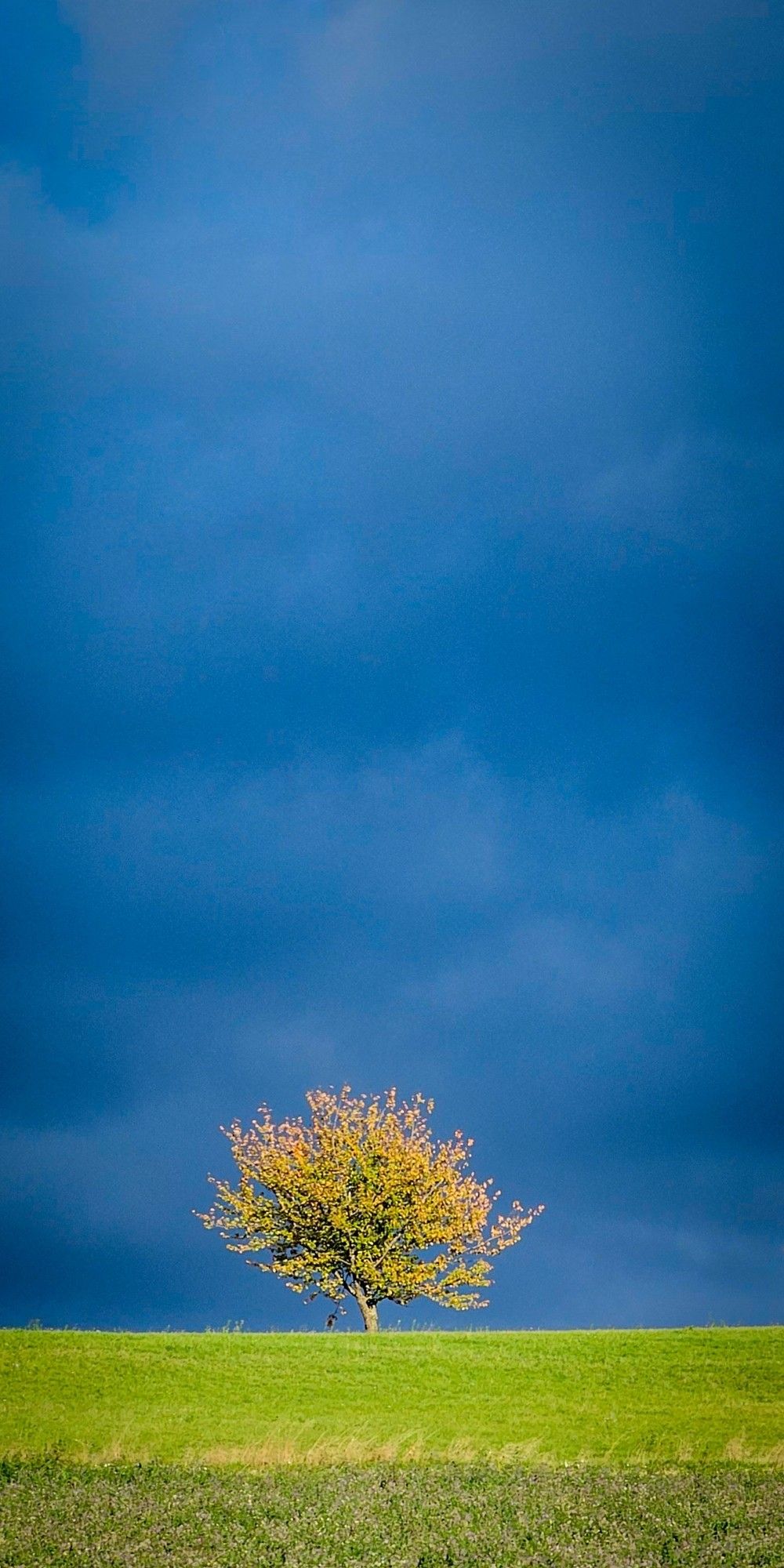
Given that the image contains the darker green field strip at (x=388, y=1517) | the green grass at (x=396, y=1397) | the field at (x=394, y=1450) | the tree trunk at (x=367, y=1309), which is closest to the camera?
the darker green field strip at (x=388, y=1517)

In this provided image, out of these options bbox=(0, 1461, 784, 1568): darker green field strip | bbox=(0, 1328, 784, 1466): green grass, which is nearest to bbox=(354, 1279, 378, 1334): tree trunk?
bbox=(0, 1328, 784, 1466): green grass

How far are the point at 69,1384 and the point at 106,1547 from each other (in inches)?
660

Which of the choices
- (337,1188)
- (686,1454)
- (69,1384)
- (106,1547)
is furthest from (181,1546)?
(337,1188)

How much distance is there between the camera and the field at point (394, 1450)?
16859 millimetres

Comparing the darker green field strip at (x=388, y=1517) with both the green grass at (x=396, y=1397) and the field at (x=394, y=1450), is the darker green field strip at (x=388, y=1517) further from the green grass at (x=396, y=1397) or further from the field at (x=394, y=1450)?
the green grass at (x=396, y=1397)

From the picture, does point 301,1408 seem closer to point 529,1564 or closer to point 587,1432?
point 587,1432

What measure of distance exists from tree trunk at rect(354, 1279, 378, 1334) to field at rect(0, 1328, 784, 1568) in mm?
5838

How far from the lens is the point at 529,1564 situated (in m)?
15.9

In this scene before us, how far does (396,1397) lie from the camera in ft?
100

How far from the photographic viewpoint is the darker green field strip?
16.2m

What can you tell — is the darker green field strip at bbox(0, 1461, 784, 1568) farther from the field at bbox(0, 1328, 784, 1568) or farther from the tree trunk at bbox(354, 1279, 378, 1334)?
the tree trunk at bbox(354, 1279, 378, 1334)

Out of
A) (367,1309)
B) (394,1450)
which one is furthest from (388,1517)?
(367,1309)

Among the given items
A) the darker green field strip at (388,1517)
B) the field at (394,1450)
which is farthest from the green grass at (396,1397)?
the darker green field strip at (388,1517)

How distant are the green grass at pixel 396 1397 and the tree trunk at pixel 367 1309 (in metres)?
5.06
